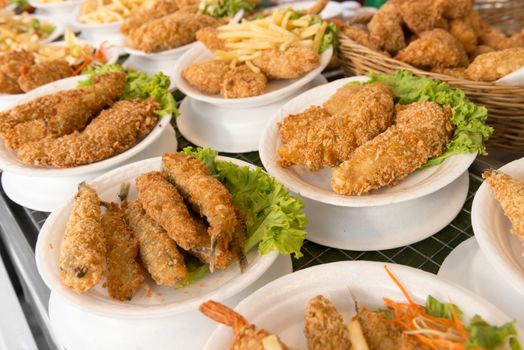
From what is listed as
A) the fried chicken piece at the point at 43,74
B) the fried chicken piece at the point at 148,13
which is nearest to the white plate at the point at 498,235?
the fried chicken piece at the point at 43,74

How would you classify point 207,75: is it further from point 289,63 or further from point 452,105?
point 452,105

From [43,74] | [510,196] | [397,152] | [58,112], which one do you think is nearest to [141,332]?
[397,152]

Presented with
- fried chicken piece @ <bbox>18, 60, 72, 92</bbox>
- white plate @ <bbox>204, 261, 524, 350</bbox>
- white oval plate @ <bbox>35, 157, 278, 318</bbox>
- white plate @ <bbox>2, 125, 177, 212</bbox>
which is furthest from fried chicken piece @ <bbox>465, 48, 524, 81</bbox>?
fried chicken piece @ <bbox>18, 60, 72, 92</bbox>

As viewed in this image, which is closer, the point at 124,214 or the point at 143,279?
the point at 143,279

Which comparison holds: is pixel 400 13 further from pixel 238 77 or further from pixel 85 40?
pixel 85 40

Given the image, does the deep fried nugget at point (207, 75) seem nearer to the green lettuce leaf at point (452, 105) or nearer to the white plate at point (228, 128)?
the white plate at point (228, 128)

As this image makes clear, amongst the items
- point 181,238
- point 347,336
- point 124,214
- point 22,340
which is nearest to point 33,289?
point 22,340
